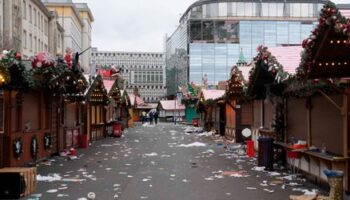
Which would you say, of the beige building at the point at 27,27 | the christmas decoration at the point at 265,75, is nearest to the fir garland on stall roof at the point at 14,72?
the christmas decoration at the point at 265,75

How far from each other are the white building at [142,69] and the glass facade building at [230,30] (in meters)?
52.0

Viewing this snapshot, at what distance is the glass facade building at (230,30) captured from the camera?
351 ft

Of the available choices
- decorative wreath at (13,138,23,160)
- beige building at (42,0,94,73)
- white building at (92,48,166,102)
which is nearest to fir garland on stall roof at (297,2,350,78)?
decorative wreath at (13,138,23,160)

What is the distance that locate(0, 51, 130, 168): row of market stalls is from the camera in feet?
50.1

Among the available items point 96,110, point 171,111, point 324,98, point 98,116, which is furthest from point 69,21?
point 324,98

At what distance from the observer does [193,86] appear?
63688 mm

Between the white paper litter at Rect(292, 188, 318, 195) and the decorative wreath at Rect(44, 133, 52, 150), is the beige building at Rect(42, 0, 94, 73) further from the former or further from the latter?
the white paper litter at Rect(292, 188, 318, 195)

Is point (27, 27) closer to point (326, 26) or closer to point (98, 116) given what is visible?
point (98, 116)

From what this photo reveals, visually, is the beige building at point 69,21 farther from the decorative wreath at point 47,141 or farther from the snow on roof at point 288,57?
the snow on roof at point 288,57

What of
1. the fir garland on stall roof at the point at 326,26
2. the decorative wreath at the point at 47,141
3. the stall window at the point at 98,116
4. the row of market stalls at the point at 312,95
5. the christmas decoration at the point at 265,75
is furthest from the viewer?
the stall window at the point at 98,116

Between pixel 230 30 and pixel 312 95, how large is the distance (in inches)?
3715

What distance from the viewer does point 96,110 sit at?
34812 mm

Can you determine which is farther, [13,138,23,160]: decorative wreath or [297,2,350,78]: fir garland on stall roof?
[13,138,23,160]: decorative wreath

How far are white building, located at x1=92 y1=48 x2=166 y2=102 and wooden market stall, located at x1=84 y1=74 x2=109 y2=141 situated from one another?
120443 mm
